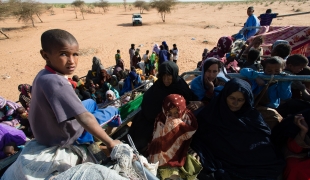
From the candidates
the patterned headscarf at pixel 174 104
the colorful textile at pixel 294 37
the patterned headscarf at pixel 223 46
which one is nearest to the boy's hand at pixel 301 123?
the patterned headscarf at pixel 174 104

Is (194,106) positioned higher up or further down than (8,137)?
higher up

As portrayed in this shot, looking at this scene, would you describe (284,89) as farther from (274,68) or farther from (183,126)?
(183,126)

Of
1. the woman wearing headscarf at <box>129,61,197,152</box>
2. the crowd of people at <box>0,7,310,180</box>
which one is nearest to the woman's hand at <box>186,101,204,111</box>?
the crowd of people at <box>0,7,310,180</box>

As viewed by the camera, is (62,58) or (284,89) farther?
(284,89)

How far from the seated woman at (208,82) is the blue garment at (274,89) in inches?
19.2

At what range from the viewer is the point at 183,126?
224 cm

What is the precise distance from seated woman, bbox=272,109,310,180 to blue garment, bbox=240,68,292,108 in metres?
0.35

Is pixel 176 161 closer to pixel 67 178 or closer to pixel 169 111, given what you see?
pixel 169 111

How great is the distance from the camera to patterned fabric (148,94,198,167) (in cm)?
217

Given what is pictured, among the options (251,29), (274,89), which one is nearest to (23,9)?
(251,29)

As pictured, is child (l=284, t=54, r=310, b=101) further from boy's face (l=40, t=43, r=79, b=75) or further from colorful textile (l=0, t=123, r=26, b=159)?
colorful textile (l=0, t=123, r=26, b=159)

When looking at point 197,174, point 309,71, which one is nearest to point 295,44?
point 309,71

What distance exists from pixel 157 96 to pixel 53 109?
1862mm

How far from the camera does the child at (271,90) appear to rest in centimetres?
242
